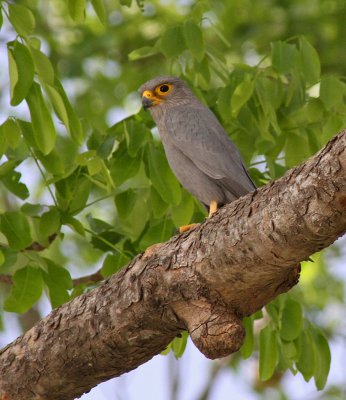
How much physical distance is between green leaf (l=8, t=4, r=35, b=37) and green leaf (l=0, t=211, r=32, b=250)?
1055 millimetres

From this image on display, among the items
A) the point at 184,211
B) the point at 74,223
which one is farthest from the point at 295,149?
the point at 74,223

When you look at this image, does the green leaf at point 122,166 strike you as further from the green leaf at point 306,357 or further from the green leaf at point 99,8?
the green leaf at point 306,357

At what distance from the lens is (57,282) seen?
5.55m

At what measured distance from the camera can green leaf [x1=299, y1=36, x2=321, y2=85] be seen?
597 cm

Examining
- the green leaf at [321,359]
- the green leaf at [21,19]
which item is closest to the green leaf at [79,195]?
the green leaf at [21,19]

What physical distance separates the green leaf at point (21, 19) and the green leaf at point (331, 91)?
182 cm

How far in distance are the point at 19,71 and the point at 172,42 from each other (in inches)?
56.7

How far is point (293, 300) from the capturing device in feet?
19.2

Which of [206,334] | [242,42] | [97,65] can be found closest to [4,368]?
[206,334]

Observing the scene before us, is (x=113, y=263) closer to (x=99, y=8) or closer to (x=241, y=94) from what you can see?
(x=241, y=94)

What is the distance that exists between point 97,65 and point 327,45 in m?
3.04

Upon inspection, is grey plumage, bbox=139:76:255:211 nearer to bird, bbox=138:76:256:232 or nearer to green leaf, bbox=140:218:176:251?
bird, bbox=138:76:256:232

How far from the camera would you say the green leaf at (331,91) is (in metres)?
5.80

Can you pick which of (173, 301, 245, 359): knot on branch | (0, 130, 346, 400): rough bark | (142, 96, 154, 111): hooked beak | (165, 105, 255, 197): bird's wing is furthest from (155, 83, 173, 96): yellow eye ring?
(173, 301, 245, 359): knot on branch
